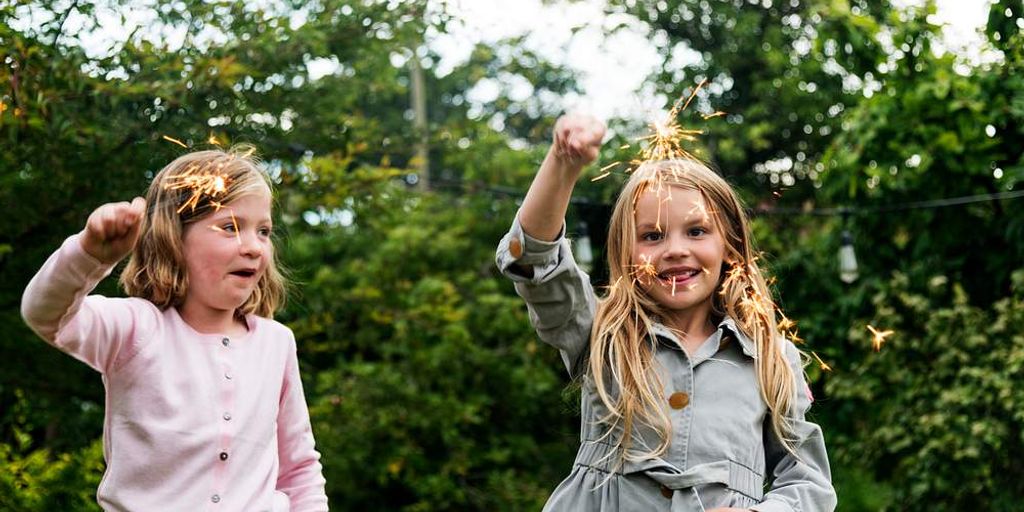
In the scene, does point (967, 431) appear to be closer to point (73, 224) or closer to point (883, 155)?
point (883, 155)

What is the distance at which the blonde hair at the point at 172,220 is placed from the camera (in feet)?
7.95

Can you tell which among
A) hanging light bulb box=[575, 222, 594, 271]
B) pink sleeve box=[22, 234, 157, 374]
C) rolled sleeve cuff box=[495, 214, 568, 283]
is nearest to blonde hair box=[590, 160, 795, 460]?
rolled sleeve cuff box=[495, 214, 568, 283]

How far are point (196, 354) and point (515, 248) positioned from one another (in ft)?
2.17

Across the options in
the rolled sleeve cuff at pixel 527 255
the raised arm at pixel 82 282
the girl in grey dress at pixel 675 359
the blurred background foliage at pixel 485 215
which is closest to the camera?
the raised arm at pixel 82 282

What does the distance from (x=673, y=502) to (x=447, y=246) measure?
6.87 meters

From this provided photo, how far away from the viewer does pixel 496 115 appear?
40.0ft

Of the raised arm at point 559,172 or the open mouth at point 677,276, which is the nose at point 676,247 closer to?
Answer: the open mouth at point 677,276

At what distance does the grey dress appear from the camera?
2.30 metres

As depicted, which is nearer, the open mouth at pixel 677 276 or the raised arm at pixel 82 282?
the raised arm at pixel 82 282

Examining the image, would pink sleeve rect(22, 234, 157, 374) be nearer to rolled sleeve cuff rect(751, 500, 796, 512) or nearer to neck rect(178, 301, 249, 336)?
neck rect(178, 301, 249, 336)

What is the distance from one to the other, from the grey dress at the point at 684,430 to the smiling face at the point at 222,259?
0.52 meters

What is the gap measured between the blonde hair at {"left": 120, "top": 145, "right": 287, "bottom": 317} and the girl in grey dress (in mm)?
594

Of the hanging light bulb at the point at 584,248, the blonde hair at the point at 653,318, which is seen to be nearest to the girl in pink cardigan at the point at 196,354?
the blonde hair at the point at 653,318

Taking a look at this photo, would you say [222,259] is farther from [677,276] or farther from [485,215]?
[485,215]
